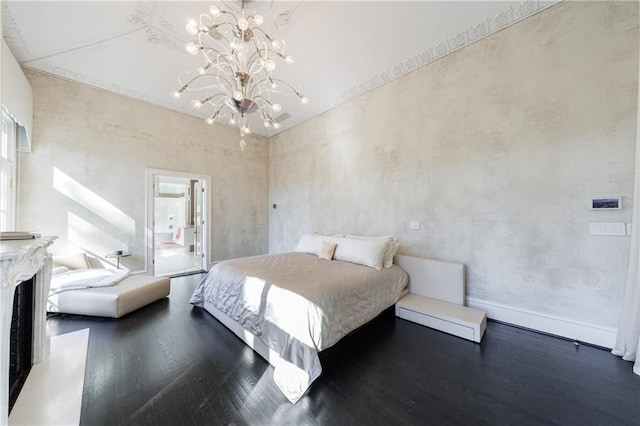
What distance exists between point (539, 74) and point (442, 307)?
2716mm

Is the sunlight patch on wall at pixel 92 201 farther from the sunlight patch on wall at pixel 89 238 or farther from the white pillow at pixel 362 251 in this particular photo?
the white pillow at pixel 362 251

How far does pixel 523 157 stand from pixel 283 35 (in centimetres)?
310

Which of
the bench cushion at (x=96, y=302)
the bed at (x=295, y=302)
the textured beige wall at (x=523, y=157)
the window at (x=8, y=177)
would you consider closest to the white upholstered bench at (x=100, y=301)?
the bench cushion at (x=96, y=302)

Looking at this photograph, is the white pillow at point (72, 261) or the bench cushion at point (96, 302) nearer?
the bench cushion at point (96, 302)

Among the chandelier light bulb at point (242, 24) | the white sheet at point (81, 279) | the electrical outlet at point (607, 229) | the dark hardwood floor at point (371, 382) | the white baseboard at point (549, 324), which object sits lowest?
the dark hardwood floor at point (371, 382)

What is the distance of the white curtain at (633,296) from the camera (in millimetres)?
2006

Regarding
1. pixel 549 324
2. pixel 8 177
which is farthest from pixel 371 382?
pixel 8 177

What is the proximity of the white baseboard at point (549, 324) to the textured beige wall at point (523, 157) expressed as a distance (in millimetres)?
61

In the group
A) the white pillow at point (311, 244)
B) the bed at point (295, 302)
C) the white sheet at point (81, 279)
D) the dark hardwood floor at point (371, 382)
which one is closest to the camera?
the dark hardwood floor at point (371, 382)

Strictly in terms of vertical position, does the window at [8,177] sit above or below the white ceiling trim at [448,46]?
below

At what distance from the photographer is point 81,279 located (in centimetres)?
300

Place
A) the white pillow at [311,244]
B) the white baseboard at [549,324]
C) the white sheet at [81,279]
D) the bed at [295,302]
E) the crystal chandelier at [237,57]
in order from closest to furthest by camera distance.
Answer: the bed at [295,302] < the crystal chandelier at [237,57] < the white baseboard at [549,324] < the white sheet at [81,279] < the white pillow at [311,244]

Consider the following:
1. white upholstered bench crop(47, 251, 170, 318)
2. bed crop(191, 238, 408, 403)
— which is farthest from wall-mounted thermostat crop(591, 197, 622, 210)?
white upholstered bench crop(47, 251, 170, 318)

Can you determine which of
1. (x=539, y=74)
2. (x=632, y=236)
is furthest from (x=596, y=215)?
(x=539, y=74)
